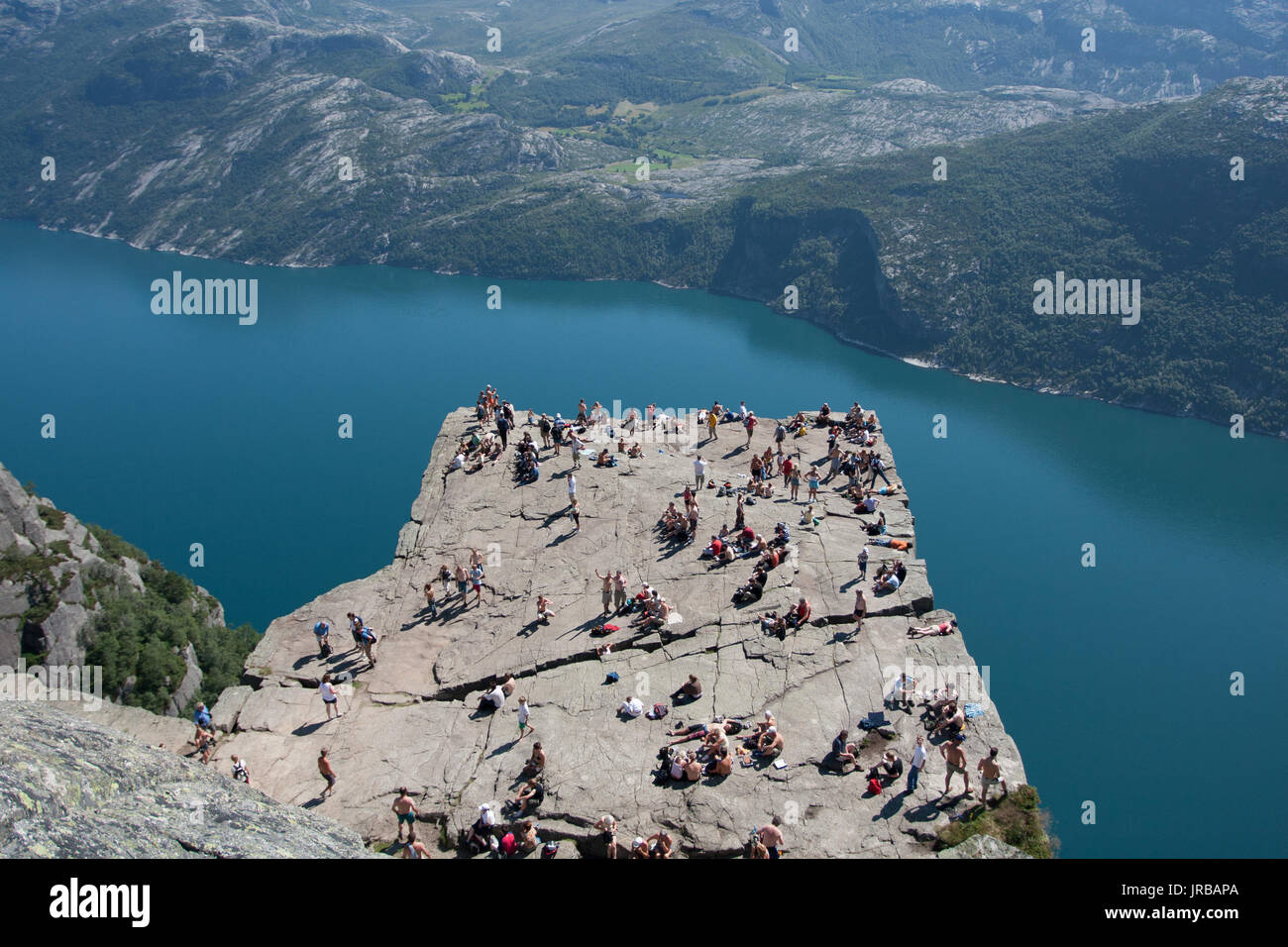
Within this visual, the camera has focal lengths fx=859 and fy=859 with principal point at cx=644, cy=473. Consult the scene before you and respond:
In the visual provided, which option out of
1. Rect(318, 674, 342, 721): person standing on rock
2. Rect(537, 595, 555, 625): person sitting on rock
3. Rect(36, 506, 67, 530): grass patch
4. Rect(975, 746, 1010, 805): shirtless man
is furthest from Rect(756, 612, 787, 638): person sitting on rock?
Rect(36, 506, 67, 530): grass patch

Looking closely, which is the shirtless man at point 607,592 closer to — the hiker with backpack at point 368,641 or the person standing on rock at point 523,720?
the person standing on rock at point 523,720

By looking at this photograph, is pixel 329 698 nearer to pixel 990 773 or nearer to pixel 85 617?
pixel 990 773

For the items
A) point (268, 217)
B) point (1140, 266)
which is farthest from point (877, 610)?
point (268, 217)

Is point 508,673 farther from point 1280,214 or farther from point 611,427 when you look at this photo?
point 1280,214

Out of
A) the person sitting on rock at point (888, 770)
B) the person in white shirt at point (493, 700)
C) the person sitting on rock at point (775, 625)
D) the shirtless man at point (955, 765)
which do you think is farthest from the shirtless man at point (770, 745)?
the person in white shirt at point (493, 700)

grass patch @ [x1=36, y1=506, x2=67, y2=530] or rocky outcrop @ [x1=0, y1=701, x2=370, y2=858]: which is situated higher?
grass patch @ [x1=36, y1=506, x2=67, y2=530]

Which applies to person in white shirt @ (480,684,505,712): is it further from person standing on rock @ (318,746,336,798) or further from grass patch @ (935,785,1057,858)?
grass patch @ (935,785,1057,858)
